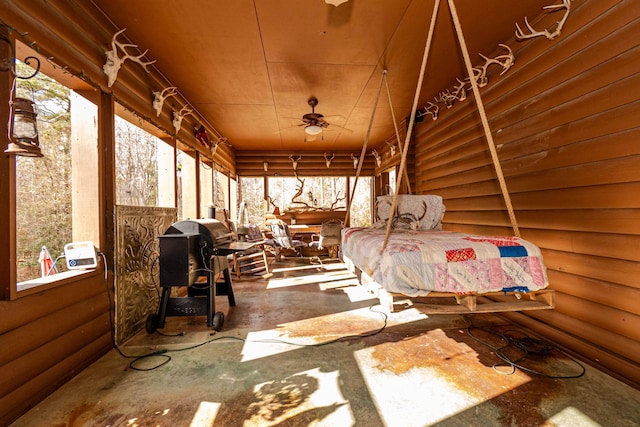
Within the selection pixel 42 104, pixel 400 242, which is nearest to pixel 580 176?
pixel 400 242

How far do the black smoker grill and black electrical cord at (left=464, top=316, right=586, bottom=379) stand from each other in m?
2.59

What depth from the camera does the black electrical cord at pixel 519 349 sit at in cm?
206

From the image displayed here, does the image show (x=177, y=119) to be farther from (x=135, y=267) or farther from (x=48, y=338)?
(x=48, y=338)

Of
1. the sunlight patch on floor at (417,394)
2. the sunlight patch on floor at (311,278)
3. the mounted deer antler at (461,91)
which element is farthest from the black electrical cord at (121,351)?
the mounted deer antler at (461,91)

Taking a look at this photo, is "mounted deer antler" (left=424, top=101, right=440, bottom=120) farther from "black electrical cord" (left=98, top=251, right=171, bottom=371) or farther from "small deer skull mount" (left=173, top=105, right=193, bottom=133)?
"black electrical cord" (left=98, top=251, right=171, bottom=371)

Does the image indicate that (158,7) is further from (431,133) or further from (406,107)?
(431,133)

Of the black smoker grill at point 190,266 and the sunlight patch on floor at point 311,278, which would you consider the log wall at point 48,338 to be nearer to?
the black smoker grill at point 190,266

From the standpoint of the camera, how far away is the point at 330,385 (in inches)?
76.3

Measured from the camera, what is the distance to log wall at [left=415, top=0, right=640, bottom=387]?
6.36 feet

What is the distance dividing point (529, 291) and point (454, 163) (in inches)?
117

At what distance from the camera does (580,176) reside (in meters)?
2.27

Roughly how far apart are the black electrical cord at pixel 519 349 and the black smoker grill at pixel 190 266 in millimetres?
2588

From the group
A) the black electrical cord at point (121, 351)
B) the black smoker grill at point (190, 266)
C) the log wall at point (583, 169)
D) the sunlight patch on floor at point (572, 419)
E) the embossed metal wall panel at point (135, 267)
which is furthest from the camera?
the black smoker grill at point (190, 266)

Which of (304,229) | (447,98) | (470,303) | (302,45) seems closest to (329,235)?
(304,229)
